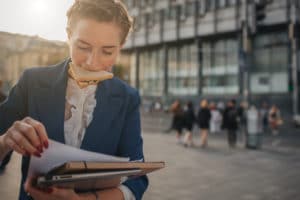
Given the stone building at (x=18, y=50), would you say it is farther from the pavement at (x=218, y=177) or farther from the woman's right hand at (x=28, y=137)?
the pavement at (x=218, y=177)

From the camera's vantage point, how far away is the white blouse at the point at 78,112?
154cm

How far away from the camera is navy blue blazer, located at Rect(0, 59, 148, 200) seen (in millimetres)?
1495

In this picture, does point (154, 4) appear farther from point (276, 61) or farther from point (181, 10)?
point (276, 61)

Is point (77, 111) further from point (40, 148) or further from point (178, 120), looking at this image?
point (178, 120)

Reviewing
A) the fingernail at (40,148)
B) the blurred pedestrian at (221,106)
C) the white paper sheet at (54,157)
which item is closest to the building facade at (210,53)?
the blurred pedestrian at (221,106)

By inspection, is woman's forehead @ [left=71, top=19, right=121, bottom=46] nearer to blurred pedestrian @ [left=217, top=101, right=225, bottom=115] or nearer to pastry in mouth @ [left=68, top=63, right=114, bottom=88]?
pastry in mouth @ [left=68, top=63, right=114, bottom=88]

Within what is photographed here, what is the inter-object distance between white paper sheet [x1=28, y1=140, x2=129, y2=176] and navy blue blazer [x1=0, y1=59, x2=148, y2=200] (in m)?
0.24

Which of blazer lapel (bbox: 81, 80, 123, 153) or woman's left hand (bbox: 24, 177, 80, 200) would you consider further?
blazer lapel (bbox: 81, 80, 123, 153)

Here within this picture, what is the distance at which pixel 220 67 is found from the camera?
39.9m

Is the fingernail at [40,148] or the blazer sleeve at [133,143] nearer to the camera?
the fingernail at [40,148]

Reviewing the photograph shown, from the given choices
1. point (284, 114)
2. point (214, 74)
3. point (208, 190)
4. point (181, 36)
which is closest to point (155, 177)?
point (208, 190)

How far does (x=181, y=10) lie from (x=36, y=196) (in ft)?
144

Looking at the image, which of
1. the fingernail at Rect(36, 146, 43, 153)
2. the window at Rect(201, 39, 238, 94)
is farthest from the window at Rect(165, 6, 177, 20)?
the fingernail at Rect(36, 146, 43, 153)

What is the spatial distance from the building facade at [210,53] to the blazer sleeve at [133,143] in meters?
27.5
